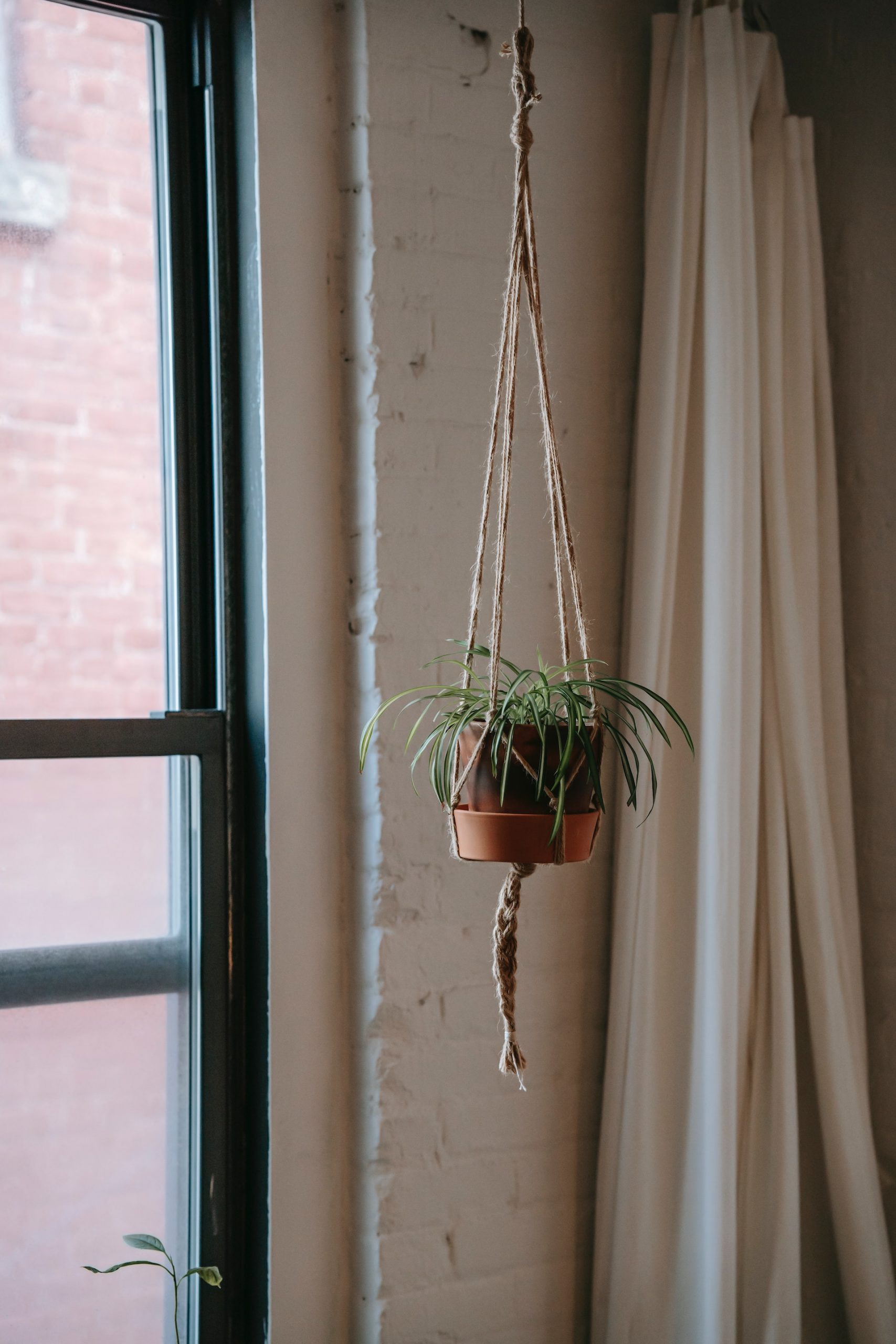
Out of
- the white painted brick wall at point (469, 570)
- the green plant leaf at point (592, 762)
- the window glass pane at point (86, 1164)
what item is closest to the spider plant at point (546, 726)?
the green plant leaf at point (592, 762)

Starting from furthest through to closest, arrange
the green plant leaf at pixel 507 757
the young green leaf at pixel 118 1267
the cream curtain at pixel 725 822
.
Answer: the cream curtain at pixel 725 822, the young green leaf at pixel 118 1267, the green plant leaf at pixel 507 757

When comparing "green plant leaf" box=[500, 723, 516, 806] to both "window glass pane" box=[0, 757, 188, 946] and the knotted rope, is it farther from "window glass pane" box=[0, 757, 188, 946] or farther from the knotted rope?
"window glass pane" box=[0, 757, 188, 946]

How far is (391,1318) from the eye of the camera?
117 cm

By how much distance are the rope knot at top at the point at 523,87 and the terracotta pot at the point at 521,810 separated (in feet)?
1.72

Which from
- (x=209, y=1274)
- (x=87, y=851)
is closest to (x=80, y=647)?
(x=87, y=851)

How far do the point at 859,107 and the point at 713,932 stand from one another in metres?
1.13

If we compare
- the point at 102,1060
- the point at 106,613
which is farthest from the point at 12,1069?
the point at 106,613

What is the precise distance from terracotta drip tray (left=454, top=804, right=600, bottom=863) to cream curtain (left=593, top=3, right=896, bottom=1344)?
384mm

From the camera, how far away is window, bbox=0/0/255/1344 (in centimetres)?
119

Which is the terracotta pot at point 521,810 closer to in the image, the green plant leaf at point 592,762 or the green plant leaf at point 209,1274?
the green plant leaf at point 592,762

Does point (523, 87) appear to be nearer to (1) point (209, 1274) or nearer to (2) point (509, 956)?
(2) point (509, 956)

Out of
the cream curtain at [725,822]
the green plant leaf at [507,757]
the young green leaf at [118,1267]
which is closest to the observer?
the green plant leaf at [507,757]

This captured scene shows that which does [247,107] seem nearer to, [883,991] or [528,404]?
[528,404]

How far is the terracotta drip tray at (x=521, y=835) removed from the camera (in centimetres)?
80
